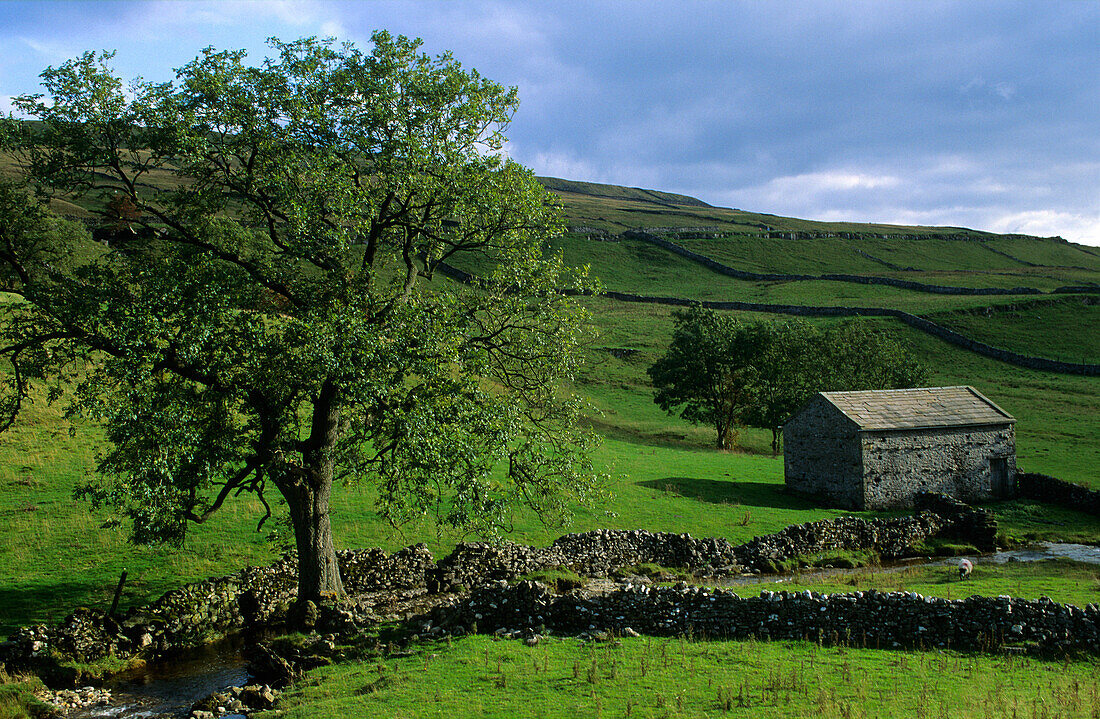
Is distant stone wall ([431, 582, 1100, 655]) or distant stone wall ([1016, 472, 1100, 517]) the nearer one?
distant stone wall ([431, 582, 1100, 655])

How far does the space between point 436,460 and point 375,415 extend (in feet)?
6.64

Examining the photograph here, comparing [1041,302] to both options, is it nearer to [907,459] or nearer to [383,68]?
[907,459]

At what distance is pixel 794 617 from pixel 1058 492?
28251mm

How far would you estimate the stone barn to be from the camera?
36.0m

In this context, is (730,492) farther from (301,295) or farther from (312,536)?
(301,295)

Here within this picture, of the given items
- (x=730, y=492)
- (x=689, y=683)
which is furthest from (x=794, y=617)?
(x=730, y=492)

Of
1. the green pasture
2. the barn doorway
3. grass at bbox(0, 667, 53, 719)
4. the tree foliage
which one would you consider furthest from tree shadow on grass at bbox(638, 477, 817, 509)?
the green pasture

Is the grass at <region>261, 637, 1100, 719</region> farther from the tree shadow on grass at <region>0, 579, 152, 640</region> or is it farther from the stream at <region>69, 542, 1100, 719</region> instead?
the tree shadow on grass at <region>0, 579, 152, 640</region>

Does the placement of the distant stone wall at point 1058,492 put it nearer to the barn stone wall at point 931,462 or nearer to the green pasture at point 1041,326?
the barn stone wall at point 931,462

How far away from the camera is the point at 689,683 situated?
13.3 m

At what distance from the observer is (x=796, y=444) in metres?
39.3

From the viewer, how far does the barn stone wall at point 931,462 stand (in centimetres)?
3594

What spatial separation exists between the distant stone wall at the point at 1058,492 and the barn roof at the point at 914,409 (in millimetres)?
3299

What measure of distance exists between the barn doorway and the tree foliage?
14880 millimetres
